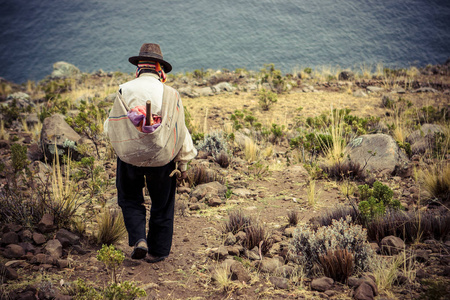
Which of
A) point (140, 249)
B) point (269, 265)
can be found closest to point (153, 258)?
point (140, 249)

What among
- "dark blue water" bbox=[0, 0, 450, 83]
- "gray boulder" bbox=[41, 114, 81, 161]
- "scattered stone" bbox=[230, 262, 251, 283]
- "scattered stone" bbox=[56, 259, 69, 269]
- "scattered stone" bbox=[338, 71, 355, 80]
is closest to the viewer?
"scattered stone" bbox=[230, 262, 251, 283]

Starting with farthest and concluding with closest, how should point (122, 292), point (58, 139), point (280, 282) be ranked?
point (58, 139) < point (280, 282) < point (122, 292)

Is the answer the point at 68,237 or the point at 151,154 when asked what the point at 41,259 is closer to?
the point at 68,237

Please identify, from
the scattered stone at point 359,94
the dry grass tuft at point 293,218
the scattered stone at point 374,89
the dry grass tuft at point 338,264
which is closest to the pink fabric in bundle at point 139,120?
the dry grass tuft at point 338,264

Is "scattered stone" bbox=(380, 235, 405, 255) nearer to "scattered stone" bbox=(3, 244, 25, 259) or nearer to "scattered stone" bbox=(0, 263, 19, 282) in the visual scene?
"scattered stone" bbox=(0, 263, 19, 282)

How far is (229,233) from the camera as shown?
3.76 metres

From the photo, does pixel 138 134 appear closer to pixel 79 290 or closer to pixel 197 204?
pixel 79 290

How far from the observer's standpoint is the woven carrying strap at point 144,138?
2.79m

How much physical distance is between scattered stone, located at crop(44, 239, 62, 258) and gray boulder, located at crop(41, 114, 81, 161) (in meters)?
3.25

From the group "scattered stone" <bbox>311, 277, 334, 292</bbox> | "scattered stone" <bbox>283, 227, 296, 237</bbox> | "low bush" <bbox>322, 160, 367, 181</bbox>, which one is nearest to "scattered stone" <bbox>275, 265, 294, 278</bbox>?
"scattered stone" <bbox>311, 277, 334, 292</bbox>

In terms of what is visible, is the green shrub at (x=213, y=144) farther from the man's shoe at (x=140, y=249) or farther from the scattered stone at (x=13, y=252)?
the scattered stone at (x=13, y=252)

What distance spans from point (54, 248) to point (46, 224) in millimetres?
463

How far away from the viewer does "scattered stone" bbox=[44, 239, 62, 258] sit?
321 centimetres

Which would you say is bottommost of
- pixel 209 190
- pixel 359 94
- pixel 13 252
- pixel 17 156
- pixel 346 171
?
pixel 13 252
